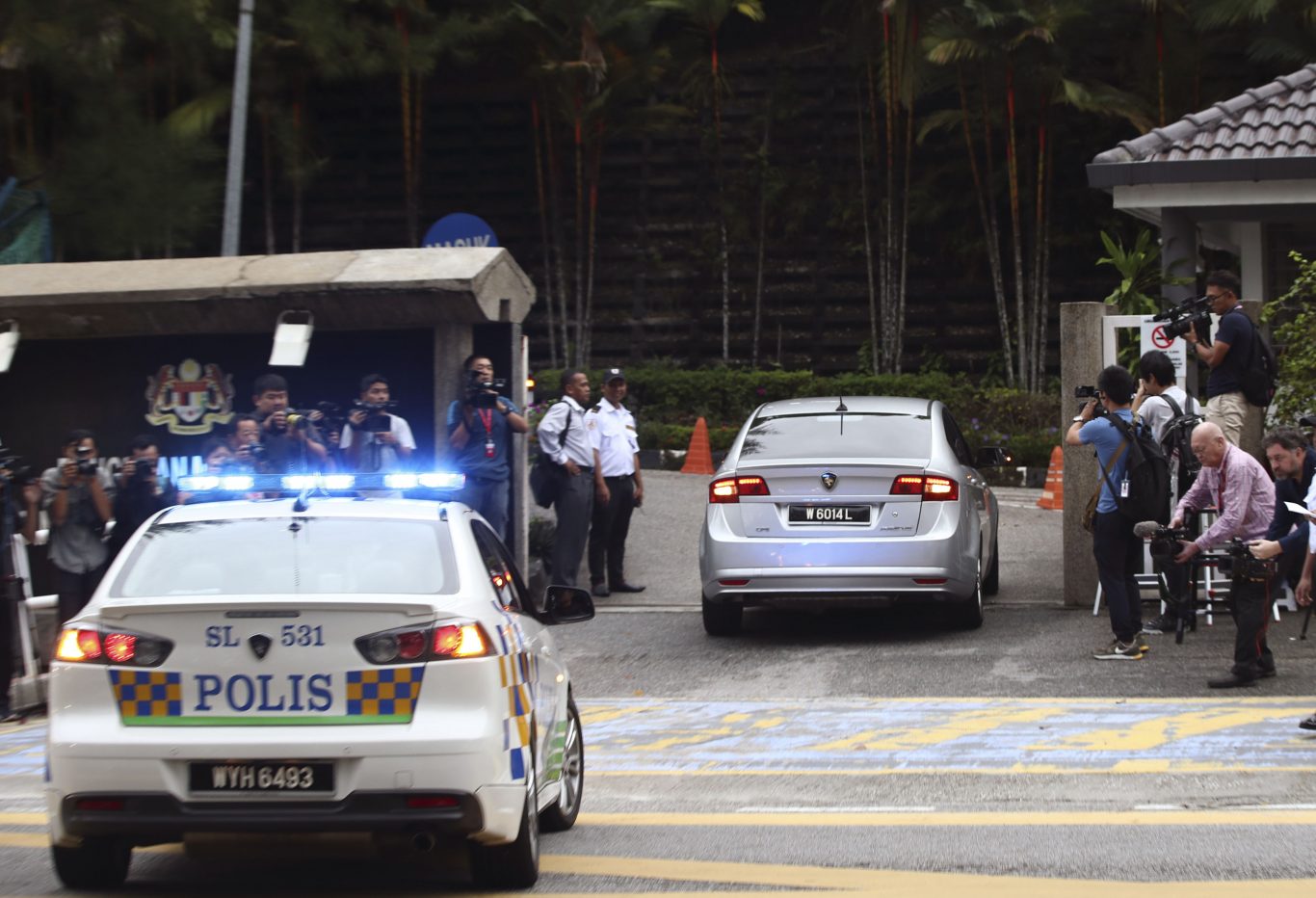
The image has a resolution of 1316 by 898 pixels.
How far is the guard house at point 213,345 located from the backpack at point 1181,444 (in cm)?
503

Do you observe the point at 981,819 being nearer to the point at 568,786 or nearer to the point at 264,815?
the point at 568,786

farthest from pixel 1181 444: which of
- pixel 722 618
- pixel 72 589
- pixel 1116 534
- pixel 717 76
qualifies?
pixel 717 76

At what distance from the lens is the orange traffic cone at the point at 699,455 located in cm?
2469

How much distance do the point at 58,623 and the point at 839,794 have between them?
20.2 feet

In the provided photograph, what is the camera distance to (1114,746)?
909 cm

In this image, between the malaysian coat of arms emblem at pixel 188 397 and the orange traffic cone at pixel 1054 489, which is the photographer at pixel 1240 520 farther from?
the orange traffic cone at pixel 1054 489

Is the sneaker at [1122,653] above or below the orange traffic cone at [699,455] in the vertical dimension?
below

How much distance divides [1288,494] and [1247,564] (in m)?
2.05

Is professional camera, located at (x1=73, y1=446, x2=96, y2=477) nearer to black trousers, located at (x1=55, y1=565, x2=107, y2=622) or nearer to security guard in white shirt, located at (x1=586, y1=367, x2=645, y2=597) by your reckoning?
black trousers, located at (x1=55, y1=565, x2=107, y2=622)

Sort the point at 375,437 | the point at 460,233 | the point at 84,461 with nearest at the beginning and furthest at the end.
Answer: the point at 84,461 → the point at 375,437 → the point at 460,233

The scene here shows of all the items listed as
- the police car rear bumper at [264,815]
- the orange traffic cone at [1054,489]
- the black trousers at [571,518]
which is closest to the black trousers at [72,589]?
the black trousers at [571,518]

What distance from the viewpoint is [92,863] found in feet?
21.1

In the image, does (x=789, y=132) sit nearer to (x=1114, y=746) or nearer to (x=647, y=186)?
(x=647, y=186)

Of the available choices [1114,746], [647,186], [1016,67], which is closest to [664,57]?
[647,186]
